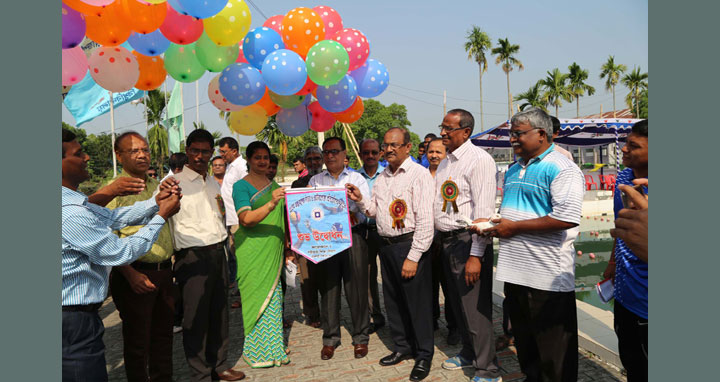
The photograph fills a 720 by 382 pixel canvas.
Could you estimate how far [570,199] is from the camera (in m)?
2.66

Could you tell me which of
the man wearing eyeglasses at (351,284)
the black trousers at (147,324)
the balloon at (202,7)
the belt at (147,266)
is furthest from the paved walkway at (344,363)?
the balloon at (202,7)

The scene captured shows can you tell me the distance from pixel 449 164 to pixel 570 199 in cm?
117

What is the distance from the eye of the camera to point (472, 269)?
10.8 ft

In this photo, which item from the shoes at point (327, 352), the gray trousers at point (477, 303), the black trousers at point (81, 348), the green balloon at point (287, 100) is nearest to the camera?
the black trousers at point (81, 348)

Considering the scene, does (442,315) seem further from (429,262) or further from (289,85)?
(289,85)

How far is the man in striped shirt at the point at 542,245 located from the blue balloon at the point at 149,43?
362cm

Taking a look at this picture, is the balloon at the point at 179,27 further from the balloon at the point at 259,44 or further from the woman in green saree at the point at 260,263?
the woman in green saree at the point at 260,263

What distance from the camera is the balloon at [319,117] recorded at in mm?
5488

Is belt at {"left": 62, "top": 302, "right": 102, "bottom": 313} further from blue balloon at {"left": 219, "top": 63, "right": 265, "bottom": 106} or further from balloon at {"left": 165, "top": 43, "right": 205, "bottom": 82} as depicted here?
balloon at {"left": 165, "top": 43, "right": 205, "bottom": 82}

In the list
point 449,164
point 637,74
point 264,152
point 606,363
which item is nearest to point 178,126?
point 264,152

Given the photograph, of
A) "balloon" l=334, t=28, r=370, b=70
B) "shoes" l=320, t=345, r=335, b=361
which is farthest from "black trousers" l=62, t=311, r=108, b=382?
"balloon" l=334, t=28, r=370, b=70

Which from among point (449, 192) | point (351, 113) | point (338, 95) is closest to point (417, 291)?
point (449, 192)

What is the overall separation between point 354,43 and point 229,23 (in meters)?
1.36

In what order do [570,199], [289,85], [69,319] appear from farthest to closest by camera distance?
[289,85] < [570,199] < [69,319]
